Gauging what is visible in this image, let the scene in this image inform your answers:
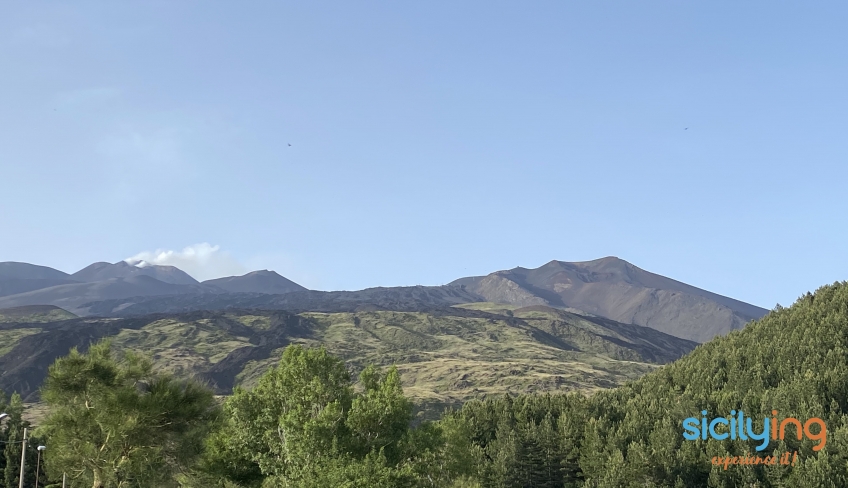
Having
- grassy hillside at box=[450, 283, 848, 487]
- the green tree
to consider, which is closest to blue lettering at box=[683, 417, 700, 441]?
grassy hillside at box=[450, 283, 848, 487]

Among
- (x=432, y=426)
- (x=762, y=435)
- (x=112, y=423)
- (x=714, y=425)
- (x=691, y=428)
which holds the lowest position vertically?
(x=691, y=428)

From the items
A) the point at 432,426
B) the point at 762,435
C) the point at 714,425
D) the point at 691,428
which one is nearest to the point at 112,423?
the point at 432,426

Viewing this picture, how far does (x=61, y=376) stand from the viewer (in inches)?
2063

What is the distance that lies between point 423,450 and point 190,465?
1907 cm

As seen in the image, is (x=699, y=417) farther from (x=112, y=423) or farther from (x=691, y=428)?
(x=112, y=423)

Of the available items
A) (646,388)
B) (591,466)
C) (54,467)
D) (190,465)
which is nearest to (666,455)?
(591,466)

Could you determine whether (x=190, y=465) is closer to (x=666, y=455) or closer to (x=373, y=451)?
(x=373, y=451)

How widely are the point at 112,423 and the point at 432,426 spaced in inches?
1033

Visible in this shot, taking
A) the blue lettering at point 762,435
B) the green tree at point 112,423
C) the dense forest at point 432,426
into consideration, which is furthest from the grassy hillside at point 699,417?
the green tree at point 112,423

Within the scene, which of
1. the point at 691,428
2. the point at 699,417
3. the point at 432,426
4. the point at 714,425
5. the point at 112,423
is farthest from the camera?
the point at 699,417

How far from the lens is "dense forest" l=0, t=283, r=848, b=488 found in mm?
52406

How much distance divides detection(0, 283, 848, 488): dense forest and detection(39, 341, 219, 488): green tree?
12cm

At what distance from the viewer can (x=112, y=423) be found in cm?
5091

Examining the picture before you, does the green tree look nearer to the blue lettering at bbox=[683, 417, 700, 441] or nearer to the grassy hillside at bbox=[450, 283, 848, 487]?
the grassy hillside at bbox=[450, 283, 848, 487]
